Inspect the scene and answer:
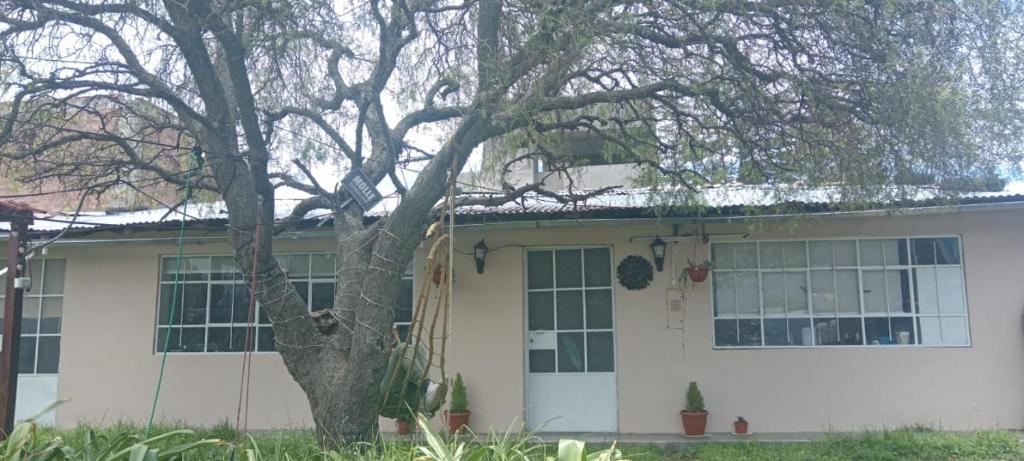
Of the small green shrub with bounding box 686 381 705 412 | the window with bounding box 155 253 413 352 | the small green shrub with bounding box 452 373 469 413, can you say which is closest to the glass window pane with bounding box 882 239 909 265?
the small green shrub with bounding box 686 381 705 412

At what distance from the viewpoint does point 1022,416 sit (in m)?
9.03

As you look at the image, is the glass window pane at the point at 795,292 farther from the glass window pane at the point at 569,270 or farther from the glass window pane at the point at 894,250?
the glass window pane at the point at 569,270

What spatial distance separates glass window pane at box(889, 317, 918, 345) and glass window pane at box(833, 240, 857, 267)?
841mm

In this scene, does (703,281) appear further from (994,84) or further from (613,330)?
(994,84)

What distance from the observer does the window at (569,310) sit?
9898 millimetres

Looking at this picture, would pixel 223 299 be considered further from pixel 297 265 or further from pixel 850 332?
pixel 850 332

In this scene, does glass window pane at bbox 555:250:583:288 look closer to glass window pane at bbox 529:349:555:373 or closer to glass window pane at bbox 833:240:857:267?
glass window pane at bbox 529:349:555:373

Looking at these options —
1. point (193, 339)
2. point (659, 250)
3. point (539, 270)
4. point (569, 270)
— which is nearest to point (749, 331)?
point (659, 250)

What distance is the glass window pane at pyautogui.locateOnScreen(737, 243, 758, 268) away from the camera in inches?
384

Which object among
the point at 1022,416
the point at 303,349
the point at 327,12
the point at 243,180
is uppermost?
the point at 327,12

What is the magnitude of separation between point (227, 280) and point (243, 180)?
482cm

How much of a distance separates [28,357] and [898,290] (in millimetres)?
11499

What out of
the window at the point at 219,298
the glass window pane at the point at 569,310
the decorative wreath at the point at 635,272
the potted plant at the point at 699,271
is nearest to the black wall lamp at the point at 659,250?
the decorative wreath at the point at 635,272

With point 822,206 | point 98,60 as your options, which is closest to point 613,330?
point 822,206
